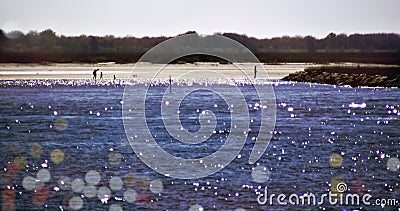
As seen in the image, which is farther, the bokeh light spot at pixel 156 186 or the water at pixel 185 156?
the bokeh light spot at pixel 156 186

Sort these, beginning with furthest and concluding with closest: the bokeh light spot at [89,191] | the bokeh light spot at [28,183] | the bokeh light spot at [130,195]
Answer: the bokeh light spot at [28,183]
the bokeh light spot at [89,191]
the bokeh light spot at [130,195]

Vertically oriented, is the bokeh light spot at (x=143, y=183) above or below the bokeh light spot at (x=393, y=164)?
above

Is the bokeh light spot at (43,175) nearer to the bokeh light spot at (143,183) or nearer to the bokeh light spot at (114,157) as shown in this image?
the bokeh light spot at (143,183)

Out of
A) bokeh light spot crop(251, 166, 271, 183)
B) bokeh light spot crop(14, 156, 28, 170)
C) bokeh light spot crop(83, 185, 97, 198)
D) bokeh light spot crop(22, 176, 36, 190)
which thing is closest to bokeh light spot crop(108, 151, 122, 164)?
bokeh light spot crop(14, 156, 28, 170)

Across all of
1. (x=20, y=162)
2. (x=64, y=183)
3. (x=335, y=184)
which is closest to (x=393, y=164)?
(x=335, y=184)

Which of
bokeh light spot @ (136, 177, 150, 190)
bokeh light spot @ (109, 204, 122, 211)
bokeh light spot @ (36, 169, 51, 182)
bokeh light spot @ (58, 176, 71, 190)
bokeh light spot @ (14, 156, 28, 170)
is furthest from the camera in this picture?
bokeh light spot @ (14, 156, 28, 170)

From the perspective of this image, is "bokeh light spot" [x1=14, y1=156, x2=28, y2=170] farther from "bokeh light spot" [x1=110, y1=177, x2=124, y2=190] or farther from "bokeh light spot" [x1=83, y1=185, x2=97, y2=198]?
"bokeh light spot" [x1=83, y1=185, x2=97, y2=198]

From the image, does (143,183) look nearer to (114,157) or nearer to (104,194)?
(104,194)

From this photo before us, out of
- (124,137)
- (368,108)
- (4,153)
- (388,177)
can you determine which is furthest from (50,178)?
(368,108)

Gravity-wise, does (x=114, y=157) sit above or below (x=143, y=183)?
below

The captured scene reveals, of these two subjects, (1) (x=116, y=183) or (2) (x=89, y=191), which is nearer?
(2) (x=89, y=191)

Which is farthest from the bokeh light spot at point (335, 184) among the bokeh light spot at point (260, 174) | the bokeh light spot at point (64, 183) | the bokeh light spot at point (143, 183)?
the bokeh light spot at point (64, 183)

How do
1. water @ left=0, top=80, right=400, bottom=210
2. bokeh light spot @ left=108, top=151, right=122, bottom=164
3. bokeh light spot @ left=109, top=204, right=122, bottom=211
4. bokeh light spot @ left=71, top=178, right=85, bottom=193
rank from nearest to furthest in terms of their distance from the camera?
bokeh light spot @ left=109, top=204, right=122, bottom=211 < water @ left=0, top=80, right=400, bottom=210 < bokeh light spot @ left=71, top=178, right=85, bottom=193 < bokeh light spot @ left=108, top=151, right=122, bottom=164

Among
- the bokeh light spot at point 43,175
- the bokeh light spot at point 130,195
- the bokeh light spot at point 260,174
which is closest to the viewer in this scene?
the bokeh light spot at point 130,195
